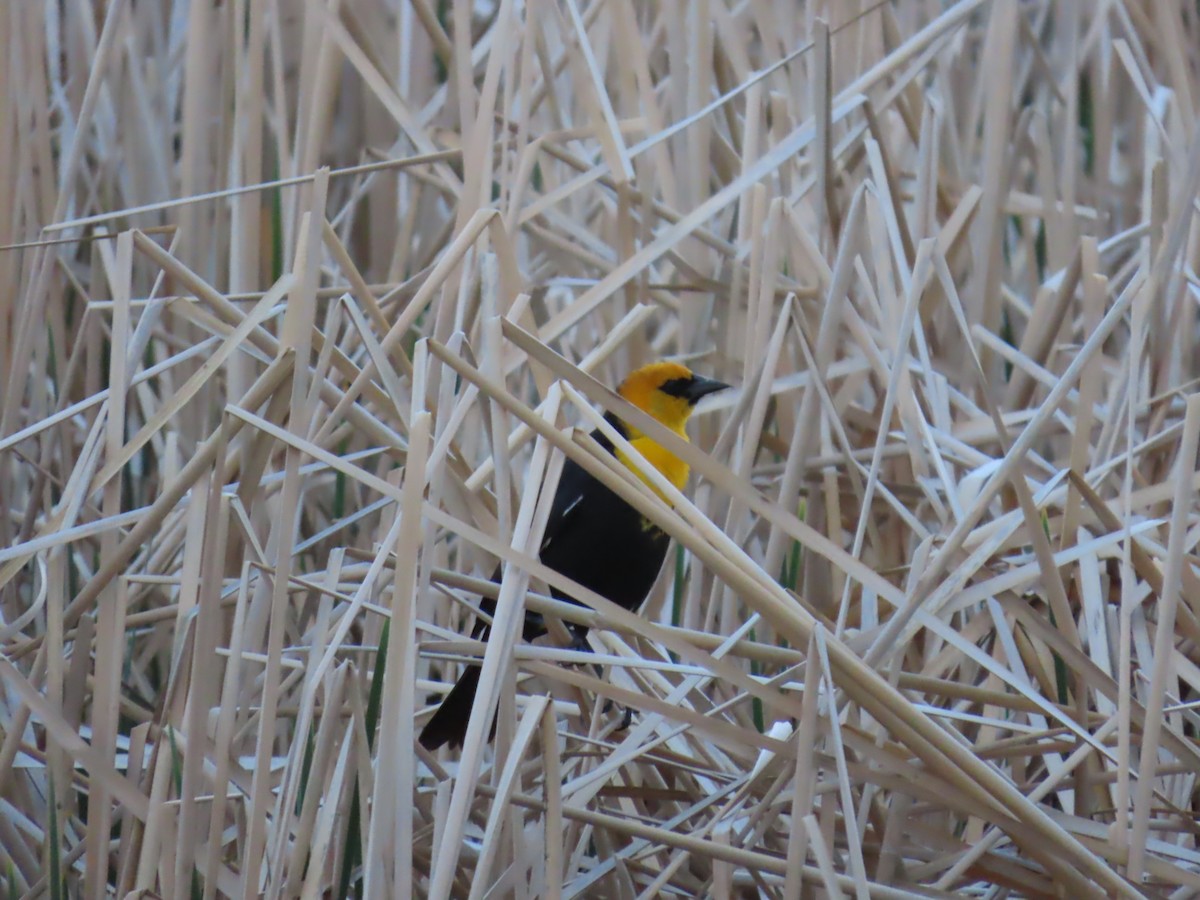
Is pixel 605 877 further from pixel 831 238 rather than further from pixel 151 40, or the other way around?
pixel 151 40

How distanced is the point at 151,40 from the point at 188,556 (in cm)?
138

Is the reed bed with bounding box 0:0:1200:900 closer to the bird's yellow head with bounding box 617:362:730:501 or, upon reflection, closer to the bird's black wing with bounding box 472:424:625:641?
the bird's yellow head with bounding box 617:362:730:501

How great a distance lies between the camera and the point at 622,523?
2059 mm

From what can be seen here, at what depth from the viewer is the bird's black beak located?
2.09m

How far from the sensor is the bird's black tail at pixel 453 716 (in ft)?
5.28

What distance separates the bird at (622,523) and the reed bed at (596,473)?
70mm

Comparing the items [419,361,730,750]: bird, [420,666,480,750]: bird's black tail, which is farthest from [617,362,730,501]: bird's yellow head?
[420,666,480,750]: bird's black tail

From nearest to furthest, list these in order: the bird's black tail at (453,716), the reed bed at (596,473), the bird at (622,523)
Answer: the reed bed at (596,473)
the bird's black tail at (453,716)
the bird at (622,523)

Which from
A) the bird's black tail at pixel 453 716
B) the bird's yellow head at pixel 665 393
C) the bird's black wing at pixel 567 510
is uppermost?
the bird's yellow head at pixel 665 393

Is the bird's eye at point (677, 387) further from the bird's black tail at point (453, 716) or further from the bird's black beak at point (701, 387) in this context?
the bird's black tail at point (453, 716)

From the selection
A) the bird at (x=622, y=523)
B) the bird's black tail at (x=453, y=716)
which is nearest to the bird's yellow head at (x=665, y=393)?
the bird at (x=622, y=523)

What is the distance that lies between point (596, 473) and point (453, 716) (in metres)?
0.56

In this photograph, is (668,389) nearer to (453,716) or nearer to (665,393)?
(665,393)

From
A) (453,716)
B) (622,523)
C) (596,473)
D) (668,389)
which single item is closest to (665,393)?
(668,389)
